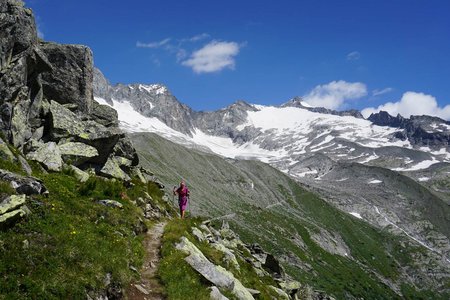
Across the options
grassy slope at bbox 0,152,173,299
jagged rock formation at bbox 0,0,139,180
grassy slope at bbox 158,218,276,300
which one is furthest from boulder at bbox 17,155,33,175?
grassy slope at bbox 158,218,276,300

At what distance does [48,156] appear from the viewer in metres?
25.6

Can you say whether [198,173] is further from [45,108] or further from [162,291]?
[162,291]

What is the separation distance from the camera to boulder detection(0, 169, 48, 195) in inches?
672

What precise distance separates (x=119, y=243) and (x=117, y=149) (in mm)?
21047

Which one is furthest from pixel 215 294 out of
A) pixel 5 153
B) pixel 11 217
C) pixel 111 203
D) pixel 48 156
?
pixel 48 156

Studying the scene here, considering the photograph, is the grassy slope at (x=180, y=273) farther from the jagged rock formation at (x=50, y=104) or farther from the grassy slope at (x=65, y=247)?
the jagged rock formation at (x=50, y=104)

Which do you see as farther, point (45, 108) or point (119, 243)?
point (45, 108)

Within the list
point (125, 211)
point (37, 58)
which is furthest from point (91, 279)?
point (37, 58)

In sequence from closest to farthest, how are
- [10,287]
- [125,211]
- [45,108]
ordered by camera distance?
[10,287], [125,211], [45,108]

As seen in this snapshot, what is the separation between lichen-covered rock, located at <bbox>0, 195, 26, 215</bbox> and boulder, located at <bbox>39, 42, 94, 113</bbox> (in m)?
21.9

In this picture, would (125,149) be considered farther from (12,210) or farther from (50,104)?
(12,210)

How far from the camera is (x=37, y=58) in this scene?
93.5 feet

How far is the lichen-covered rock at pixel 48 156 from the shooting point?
24.6 metres

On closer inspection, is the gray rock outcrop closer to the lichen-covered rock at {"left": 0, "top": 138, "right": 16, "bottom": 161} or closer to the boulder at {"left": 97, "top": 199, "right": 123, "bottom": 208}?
the lichen-covered rock at {"left": 0, "top": 138, "right": 16, "bottom": 161}
